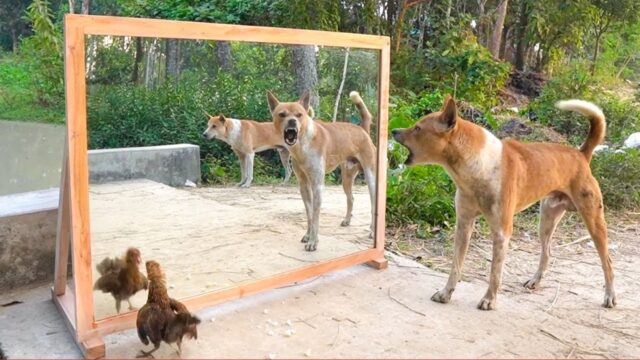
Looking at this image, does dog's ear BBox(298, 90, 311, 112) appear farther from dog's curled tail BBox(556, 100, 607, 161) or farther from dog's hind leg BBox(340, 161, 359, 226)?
dog's curled tail BBox(556, 100, 607, 161)

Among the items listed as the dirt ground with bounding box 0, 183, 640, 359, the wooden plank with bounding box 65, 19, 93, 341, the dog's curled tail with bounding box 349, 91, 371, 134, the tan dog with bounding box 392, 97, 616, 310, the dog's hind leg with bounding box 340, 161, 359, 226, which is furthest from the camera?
the dog's hind leg with bounding box 340, 161, 359, 226

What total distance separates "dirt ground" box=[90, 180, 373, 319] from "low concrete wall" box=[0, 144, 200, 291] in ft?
0.31

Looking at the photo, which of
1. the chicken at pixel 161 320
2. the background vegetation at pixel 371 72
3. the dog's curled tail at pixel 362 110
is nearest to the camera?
the chicken at pixel 161 320

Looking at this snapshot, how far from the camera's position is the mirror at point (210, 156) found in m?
3.07

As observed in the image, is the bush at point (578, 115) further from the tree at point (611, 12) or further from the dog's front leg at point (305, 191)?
the dog's front leg at point (305, 191)

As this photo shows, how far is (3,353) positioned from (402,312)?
92.5 inches

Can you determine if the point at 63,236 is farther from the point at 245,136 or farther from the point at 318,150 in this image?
the point at 318,150

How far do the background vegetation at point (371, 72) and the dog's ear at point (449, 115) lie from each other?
2.89 feet

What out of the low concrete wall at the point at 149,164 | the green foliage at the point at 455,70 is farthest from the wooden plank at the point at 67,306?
the green foliage at the point at 455,70

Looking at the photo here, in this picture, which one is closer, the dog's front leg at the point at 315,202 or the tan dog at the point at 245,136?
the tan dog at the point at 245,136

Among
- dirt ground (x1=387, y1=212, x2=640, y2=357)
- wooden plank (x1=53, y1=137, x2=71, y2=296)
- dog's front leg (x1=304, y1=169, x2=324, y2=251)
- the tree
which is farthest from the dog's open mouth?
the tree

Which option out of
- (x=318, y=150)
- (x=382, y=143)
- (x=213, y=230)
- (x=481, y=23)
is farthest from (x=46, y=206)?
(x=481, y=23)

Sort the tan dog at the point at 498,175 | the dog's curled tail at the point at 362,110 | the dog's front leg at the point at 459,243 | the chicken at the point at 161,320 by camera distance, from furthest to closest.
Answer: the dog's curled tail at the point at 362,110, the dog's front leg at the point at 459,243, the tan dog at the point at 498,175, the chicken at the point at 161,320

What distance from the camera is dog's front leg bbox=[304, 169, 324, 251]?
4180mm
